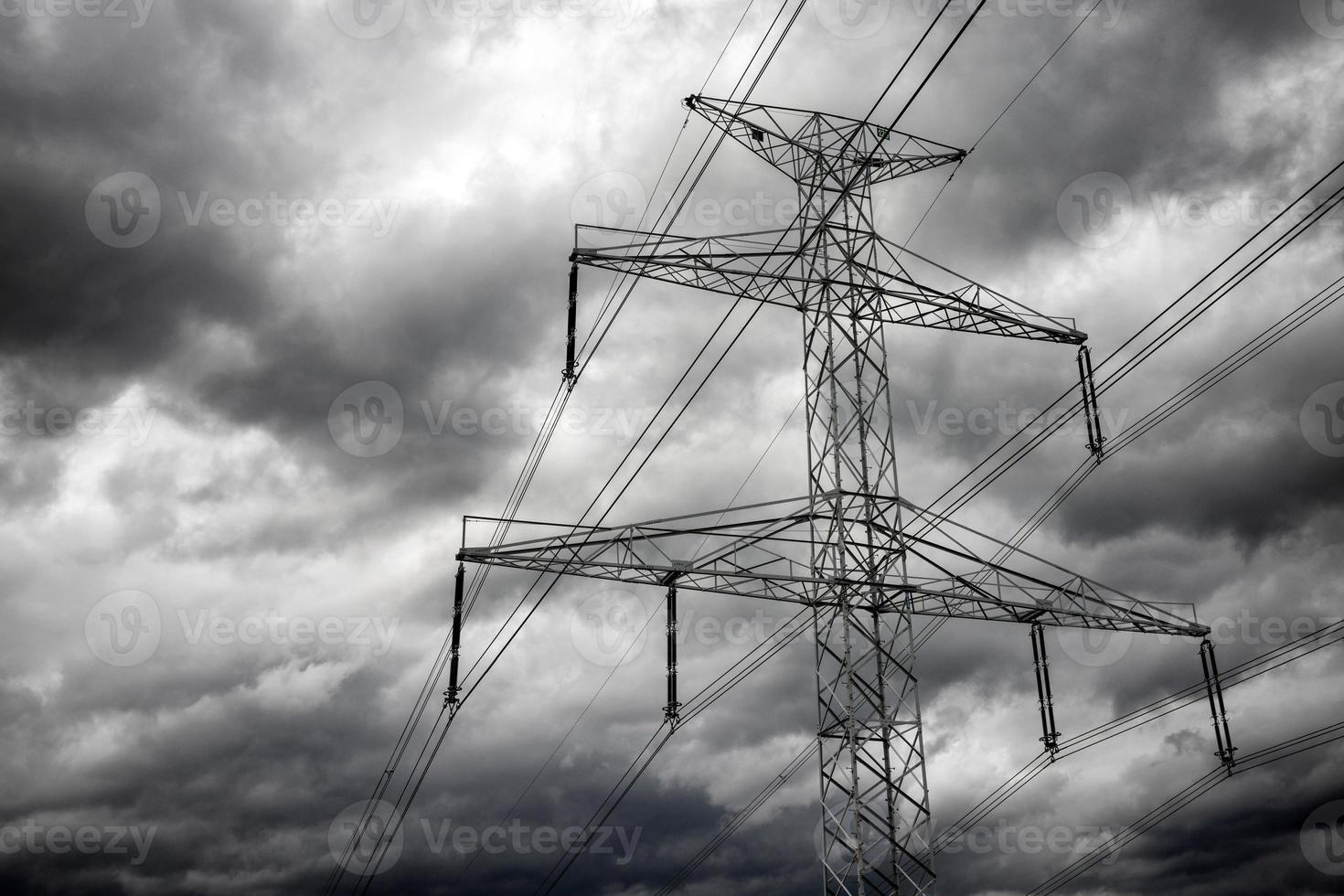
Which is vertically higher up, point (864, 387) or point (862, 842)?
point (864, 387)

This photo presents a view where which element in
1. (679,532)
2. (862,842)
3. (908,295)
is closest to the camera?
(862,842)

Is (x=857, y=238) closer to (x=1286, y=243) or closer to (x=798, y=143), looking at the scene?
(x=798, y=143)

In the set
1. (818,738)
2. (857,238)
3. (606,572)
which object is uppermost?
(857,238)

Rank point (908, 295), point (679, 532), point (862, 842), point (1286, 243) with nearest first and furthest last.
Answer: point (1286, 243) < point (862, 842) < point (679, 532) < point (908, 295)

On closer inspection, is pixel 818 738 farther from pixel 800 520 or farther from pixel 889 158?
pixel 889 158

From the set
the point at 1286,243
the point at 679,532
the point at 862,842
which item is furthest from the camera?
the point at 679,532

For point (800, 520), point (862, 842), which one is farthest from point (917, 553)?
point (862, 842)

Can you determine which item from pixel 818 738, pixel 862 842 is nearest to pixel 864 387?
pixel 818 738

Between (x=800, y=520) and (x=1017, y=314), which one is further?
(x=1017, y=314)

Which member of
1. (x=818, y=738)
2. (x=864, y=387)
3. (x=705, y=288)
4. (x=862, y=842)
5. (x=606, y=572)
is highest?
(x=705, y=288)
